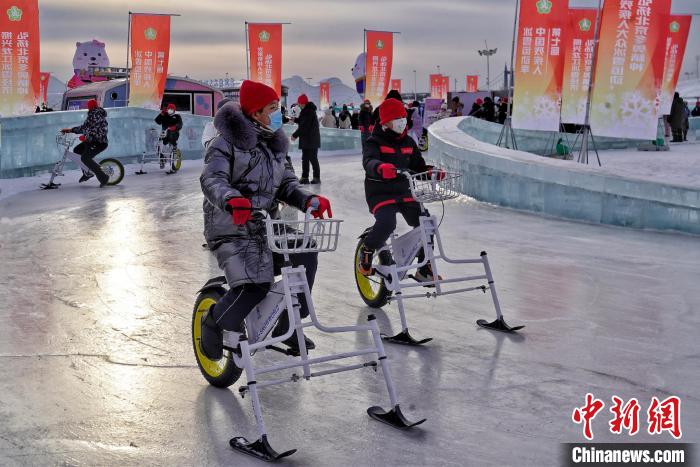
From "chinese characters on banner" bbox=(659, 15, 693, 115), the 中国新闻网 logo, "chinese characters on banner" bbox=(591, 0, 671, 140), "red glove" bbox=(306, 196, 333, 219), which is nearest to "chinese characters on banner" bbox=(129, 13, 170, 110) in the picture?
the 中国新闻网 logo

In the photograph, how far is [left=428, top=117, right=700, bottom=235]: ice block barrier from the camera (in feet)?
38.2

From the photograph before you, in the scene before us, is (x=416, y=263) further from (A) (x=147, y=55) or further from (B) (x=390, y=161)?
(A) (x=147, y=55)

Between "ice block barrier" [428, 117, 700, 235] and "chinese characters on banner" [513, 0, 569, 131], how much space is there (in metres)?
3.23

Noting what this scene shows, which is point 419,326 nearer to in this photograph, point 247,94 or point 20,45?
point 247,94

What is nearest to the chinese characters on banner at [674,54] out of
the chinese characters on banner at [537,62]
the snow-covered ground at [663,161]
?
the snow-covered ground at [663,161]

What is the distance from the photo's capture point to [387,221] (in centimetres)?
718

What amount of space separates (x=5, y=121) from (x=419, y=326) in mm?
14945

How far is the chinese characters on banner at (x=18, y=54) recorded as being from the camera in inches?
798

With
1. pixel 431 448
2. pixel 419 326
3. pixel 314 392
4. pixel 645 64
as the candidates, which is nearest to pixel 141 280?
pixel 419 326

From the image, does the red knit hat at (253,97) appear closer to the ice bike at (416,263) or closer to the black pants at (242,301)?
the black pants at (242,301)

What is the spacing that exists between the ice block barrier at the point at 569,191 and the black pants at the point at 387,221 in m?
5.40

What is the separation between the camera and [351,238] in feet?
37.6

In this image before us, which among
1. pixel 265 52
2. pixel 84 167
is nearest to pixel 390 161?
pixel 84 167

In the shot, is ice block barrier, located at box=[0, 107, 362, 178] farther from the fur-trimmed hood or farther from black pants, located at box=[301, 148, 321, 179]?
the fur-trimmed hood
